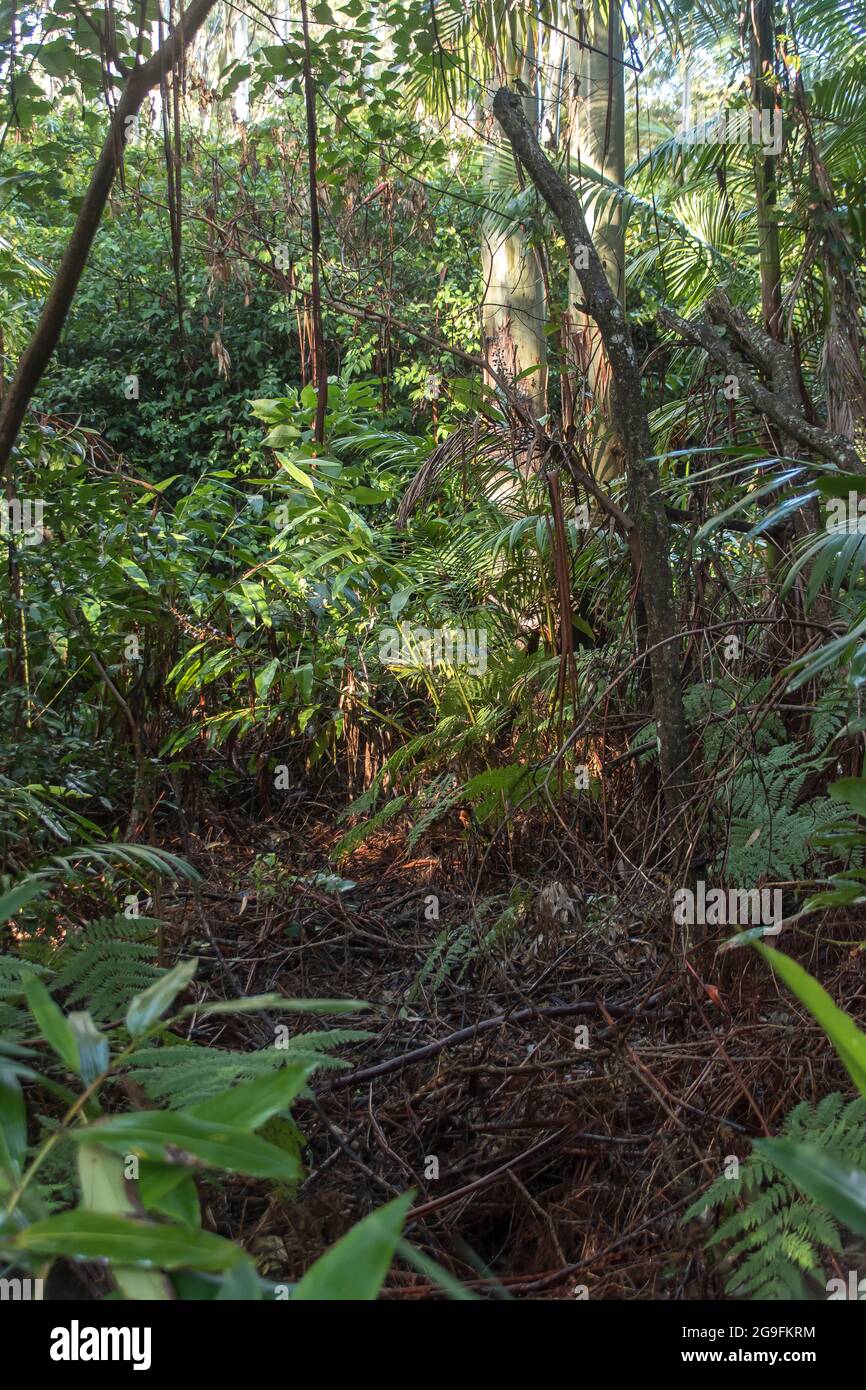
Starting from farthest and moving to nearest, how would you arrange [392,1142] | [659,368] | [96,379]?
[96,379]
[659,368]
[392,1142]

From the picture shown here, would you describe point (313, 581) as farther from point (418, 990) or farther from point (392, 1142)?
point (392, 1142)

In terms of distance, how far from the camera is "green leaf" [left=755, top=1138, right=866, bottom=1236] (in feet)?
2.25

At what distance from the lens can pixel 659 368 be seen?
15.1 feet

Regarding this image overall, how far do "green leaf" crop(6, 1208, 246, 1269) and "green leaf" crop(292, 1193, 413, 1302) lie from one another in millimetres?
66

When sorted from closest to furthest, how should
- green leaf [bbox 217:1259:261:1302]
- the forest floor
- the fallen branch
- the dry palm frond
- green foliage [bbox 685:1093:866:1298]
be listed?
green leaf [bbox 217:1259:261:1302] < green foliage [bbox 685:1093:866:1298] < the forest floor < the fallen branch < the dry palm frond

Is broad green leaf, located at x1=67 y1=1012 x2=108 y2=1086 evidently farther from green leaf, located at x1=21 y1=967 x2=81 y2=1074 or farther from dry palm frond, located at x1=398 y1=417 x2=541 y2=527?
dry palm frond, located at x1=398 y1=417 x2=541 y2=527

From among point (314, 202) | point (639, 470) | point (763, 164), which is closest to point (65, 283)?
point (314, 202)

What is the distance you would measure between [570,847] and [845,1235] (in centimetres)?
163

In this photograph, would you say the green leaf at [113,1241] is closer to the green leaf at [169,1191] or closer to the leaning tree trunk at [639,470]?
the green leaf at [169,1191]

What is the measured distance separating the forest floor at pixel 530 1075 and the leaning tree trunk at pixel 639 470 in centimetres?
38

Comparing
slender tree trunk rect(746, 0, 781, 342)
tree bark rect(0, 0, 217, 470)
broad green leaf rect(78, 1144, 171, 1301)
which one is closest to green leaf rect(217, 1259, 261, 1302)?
broad green leaf rect(78, 1144, 171, 1301)

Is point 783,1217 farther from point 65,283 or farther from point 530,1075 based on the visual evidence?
point 65,283

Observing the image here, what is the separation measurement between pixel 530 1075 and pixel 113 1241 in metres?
1.65
